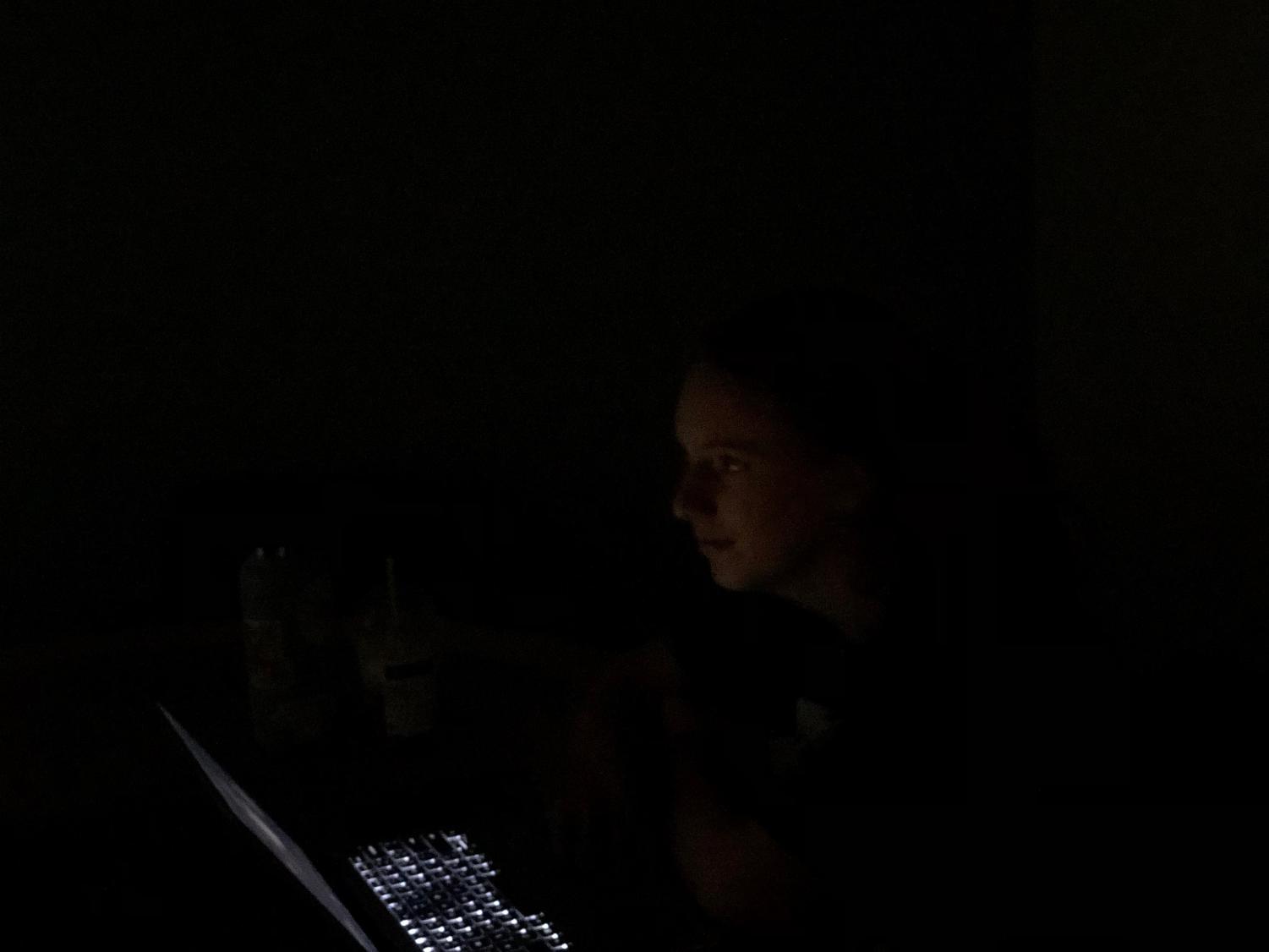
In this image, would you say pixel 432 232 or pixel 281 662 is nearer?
pixel 281 662

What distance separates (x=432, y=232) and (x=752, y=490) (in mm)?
1759

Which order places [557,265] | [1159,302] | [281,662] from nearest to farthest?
[281,662], [557,265], [1159,302]

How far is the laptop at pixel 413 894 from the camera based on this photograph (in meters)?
1.12

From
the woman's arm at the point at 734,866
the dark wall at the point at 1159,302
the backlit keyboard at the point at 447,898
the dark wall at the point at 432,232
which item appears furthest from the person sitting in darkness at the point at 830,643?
the dark wall at the point at 1159,302

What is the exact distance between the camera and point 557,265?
297cm

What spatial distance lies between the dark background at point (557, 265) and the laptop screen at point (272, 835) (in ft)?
2.80

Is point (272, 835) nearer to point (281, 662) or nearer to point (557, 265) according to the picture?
point (281, 662)

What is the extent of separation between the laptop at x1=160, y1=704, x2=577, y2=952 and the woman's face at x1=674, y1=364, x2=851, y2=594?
1.12 feet

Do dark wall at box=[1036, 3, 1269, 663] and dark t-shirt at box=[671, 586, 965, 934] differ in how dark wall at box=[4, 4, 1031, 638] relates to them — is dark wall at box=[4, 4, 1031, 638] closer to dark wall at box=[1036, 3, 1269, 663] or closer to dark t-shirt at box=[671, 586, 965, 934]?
dark wall at box=[1036, 3, 1269, 663]

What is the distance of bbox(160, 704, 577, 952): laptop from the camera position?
3.68 feet

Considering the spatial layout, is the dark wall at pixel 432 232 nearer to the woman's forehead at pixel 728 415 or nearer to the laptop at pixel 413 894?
the laptop at pixel 413 894

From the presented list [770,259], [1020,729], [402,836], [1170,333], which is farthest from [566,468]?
[1020,729]

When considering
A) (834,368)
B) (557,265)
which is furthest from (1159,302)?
(834,368)

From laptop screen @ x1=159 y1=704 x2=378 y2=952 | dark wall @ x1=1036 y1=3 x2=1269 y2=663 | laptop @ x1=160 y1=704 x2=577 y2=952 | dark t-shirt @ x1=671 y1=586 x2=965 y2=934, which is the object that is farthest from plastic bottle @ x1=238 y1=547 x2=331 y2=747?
dark wall @ x1=1036 y1=3 x2=1269 y2=663
